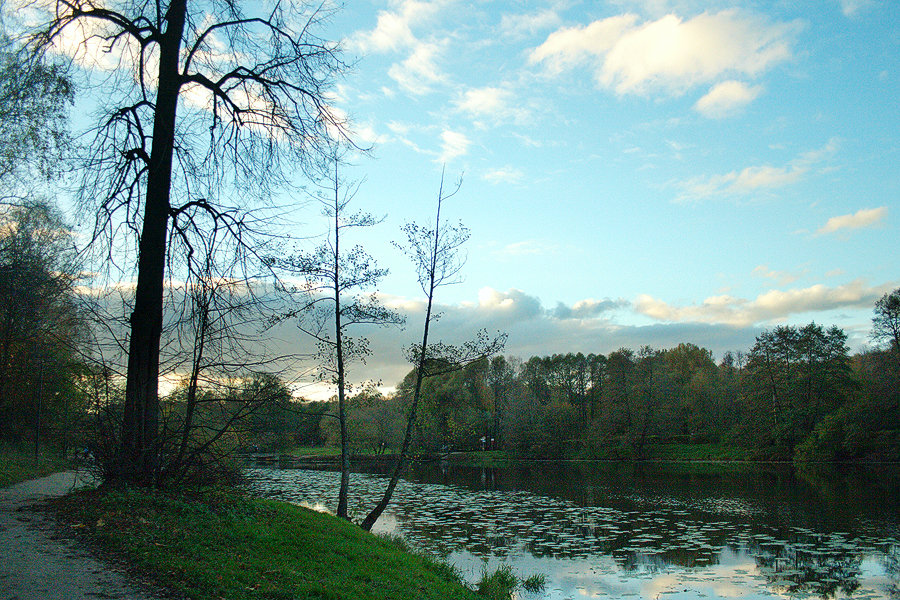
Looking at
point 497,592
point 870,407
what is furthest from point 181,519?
point 870,407

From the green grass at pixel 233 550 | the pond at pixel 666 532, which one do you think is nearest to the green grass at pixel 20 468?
the pond at pixel 666 532

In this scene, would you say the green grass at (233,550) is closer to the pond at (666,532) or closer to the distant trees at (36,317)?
the distant trees at (36,317)

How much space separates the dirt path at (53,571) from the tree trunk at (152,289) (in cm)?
161

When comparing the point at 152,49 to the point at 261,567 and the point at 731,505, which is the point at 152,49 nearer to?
the point at 261,567

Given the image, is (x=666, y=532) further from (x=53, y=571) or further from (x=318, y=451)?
(x=318, y=451)

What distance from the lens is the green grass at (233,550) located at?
5.96 metres

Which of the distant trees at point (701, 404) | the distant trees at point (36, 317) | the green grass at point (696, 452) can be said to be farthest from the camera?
the green grass at point (696, 452)

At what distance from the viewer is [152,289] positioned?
9.21 meters

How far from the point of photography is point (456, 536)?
1944 cm

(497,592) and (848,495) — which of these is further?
(848,495)

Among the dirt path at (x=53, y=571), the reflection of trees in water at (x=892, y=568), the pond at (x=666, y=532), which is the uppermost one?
the dirt path at (x=53, y=571)

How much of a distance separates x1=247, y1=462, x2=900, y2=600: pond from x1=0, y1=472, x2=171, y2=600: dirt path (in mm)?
4760

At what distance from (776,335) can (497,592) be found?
56.2 m

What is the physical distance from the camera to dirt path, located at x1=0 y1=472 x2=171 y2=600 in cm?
512
